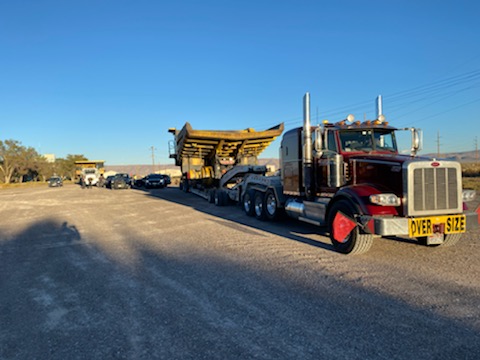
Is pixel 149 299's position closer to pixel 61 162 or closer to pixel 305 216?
pixel 305 216

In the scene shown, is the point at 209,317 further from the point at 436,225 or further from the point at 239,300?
the point at 436,225

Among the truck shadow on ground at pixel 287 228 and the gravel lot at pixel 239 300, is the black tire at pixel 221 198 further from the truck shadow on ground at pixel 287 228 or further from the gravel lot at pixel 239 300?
the gravel lot at pixel 239 300

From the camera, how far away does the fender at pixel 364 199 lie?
19.4 ft

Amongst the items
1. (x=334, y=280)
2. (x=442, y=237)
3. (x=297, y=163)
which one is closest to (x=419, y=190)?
(x=442, y=237)

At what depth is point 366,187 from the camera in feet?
21.1

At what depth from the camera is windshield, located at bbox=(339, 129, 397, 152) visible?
7574mm

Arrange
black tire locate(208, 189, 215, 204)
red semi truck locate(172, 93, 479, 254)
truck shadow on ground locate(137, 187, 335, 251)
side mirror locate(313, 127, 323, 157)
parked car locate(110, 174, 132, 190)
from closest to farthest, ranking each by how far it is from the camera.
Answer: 1. red semi truck locate(172, 93, 479, 254)
2. side mirror locate(313, 127, 323, 157)
3. truck shadow on ground locate(137, 187, 335, 251)
4. black tire locate(208, 189, 215, 204)
5. parked car locate(110, 174, 132, 190)

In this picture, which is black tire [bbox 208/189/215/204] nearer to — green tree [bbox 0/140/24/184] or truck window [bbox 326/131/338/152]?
truck window [bbox 326/131/338/152]

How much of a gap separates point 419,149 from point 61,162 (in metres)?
93.0

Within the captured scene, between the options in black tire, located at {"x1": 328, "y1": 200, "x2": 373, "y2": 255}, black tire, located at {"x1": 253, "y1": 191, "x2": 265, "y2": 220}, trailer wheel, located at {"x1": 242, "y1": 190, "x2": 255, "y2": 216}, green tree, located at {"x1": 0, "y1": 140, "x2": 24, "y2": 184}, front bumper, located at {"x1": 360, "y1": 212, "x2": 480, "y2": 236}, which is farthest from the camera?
green tree, located at {"x1": 0, "y1": 140, "x2": 24, "y2": 184}

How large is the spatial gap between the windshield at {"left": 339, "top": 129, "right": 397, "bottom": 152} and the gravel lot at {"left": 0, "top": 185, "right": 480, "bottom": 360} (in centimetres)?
203

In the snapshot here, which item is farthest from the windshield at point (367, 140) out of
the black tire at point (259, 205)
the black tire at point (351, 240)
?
the black tire at point (259, 205)

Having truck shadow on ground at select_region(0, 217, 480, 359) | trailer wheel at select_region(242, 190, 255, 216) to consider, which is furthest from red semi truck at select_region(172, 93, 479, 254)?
trailer wheel at select_region(242, 190, 255, 216)

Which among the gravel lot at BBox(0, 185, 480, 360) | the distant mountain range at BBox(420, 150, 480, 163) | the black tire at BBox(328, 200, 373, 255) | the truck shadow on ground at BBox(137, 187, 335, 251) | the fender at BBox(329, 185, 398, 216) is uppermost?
the distant mountain range at BBox(420, 150, 480, 163)
